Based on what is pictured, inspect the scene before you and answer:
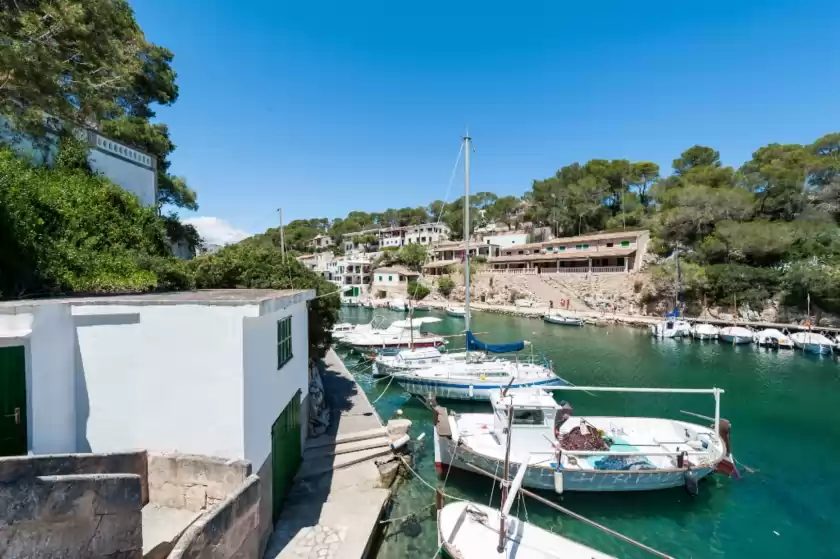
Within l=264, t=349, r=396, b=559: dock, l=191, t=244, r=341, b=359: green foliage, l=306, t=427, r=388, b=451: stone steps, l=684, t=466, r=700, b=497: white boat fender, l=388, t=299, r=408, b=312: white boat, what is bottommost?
l=684, t=466, r=700, b=497: white boat fender

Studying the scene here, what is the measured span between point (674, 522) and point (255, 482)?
1117 centimetres

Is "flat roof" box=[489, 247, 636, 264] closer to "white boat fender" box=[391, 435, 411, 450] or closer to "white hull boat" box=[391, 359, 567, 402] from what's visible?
"white hull boat" box=[391, 359, 567, 402]

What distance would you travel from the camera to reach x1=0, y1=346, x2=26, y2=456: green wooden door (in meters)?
5.88

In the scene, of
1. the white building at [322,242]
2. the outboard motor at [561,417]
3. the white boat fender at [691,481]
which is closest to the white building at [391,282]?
the white building at [322,242]

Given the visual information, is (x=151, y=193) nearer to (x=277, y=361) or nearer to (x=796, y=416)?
(x=277, y=361)

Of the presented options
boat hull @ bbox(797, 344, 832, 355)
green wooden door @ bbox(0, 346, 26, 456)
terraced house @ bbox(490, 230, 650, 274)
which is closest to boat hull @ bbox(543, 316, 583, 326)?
terraced house @ bbox(490, 230, 650, 274)

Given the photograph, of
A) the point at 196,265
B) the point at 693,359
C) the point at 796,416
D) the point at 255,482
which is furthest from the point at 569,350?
the point at 255,482

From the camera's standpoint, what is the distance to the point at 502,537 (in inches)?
324

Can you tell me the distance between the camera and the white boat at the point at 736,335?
1368 inches

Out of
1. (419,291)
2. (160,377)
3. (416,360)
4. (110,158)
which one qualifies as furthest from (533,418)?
(419,291)

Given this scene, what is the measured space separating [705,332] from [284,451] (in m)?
39.9

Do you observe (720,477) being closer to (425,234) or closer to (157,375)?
(157,375)

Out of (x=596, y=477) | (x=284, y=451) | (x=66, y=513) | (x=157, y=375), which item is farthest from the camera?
(x=596, y=477)

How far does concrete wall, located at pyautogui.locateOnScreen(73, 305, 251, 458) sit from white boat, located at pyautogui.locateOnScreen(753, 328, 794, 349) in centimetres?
4175
